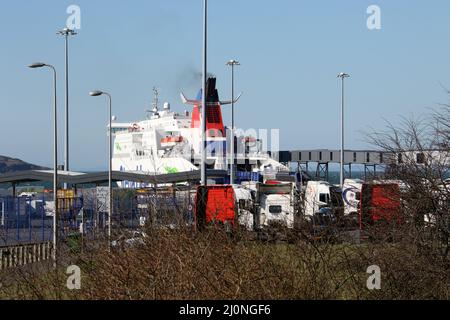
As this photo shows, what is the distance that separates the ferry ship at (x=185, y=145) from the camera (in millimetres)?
69188

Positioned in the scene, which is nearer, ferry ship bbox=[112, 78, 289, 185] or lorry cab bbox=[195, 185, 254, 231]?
lorry cab bbox=[195, 185, 254, 231]

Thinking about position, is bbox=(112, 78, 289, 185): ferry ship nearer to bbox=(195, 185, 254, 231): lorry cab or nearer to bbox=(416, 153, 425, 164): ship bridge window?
bbox=(195, 185, 254, 231): lorry cab

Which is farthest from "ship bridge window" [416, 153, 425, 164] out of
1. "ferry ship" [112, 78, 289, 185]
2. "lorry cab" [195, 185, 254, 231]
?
"ferry ship" [112, 78, 289, 185]

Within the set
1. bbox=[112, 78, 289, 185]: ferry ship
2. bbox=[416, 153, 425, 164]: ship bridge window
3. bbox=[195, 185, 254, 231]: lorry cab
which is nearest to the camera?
bbox=[195, 185, 254, 231]: lorry cab

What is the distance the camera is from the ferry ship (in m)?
69.2

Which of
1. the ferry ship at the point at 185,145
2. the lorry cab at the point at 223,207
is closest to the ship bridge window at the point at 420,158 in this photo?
the lorry cab at the point at 223,207

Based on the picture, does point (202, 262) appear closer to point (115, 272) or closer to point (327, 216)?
point (115, 272)

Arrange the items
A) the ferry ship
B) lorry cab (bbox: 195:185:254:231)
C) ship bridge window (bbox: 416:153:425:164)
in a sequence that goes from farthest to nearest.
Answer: the ferry ship → ship bridge window (bbox: 416:153:425:164) → lorry cab (bbox: 195:185:254:231)

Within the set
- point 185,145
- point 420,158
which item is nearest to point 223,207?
point 420,158

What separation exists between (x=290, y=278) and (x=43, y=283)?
11.9 feet

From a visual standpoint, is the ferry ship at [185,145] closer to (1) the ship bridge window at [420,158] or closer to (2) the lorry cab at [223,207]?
(2) the lorry cab at [223,207]

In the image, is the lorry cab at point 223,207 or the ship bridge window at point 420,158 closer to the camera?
the lorry cab at point 223,207

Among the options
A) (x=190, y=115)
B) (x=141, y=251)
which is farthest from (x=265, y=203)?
(x=190, y=115)

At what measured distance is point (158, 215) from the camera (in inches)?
534
